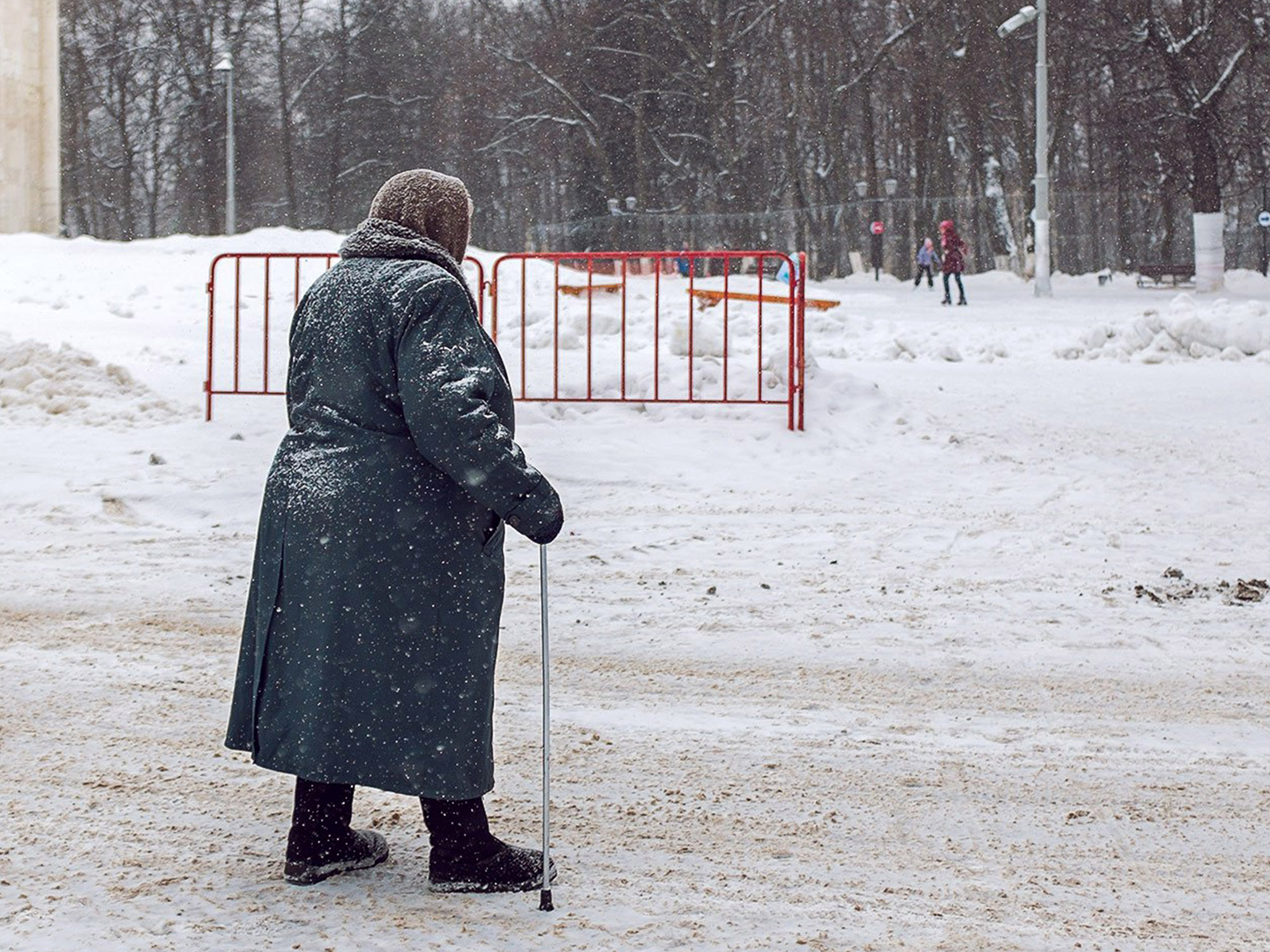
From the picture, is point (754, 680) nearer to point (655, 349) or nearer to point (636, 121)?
point (655, 349)

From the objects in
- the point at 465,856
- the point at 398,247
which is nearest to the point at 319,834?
the point at 465,856

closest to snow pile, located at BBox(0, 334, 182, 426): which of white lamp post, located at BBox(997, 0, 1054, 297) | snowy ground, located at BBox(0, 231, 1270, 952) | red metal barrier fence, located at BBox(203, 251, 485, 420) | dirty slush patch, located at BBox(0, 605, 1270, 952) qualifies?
snowy ground, located at BBox(0, 231, 1270, 952)

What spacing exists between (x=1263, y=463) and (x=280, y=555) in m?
8.31

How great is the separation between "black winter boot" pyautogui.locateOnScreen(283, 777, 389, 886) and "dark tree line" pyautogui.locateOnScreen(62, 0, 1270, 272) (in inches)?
1386

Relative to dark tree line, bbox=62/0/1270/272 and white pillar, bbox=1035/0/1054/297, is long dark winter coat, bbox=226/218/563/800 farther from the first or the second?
dark tree line, bbox=62/0/1270/272

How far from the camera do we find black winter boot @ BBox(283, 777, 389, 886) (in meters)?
3.72

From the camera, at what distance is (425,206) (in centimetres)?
371

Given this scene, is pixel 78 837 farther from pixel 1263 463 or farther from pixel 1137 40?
pixel 1137 40

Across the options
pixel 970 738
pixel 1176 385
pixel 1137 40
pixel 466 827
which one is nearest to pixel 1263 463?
pixel 1176 385

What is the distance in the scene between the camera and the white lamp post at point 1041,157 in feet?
93.8

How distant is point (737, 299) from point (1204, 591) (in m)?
9.01

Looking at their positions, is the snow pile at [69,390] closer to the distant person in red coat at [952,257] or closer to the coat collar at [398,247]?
the coat collar at [398,247]

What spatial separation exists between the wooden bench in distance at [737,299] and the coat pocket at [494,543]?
7814 mm

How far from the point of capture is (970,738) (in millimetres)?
5086
